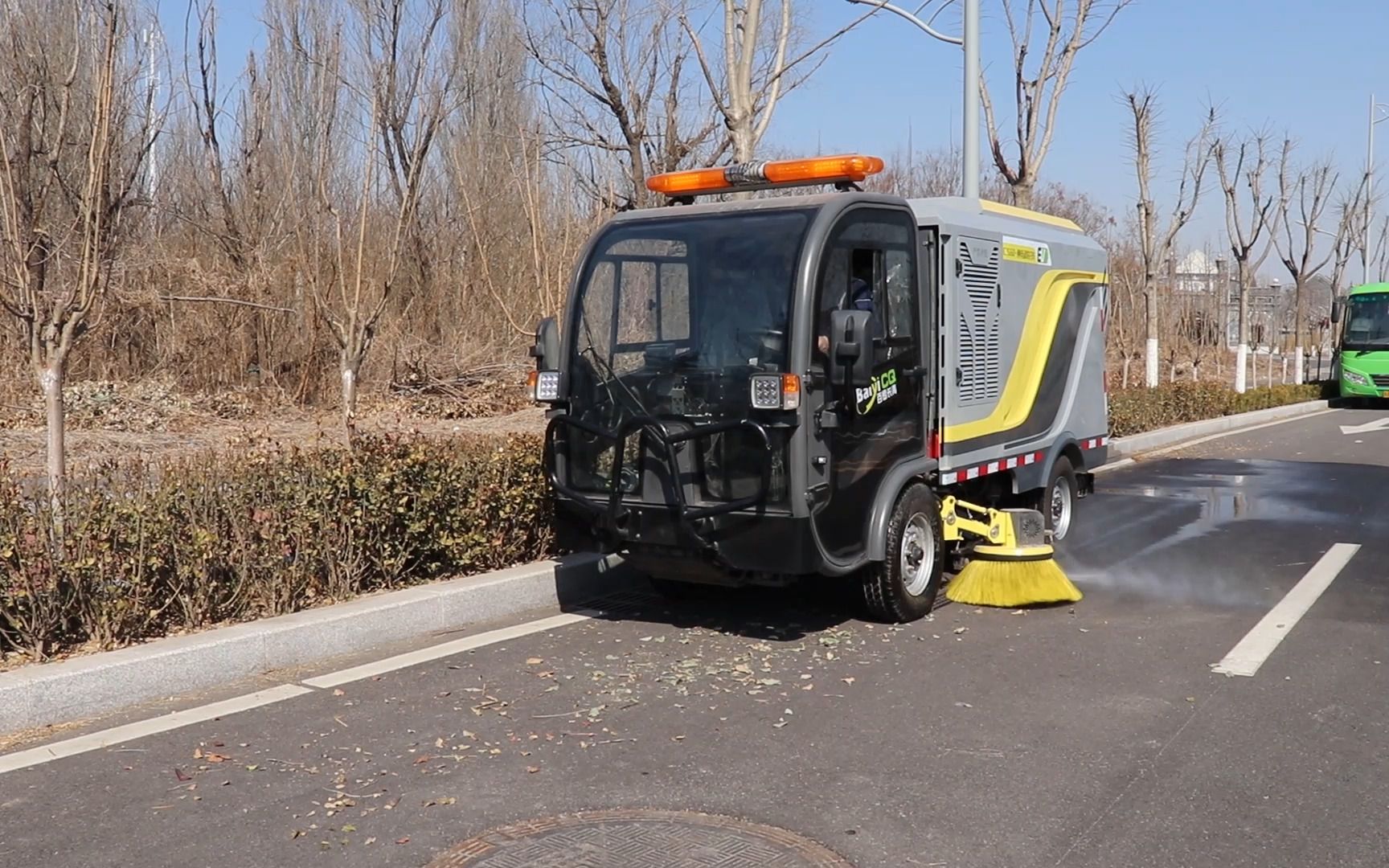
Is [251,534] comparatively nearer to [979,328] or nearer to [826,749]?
[826,749]

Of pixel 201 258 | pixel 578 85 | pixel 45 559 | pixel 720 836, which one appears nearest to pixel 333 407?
pixel 201 258

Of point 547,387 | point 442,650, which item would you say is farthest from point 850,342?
point 442,650

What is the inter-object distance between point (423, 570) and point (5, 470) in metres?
2.30

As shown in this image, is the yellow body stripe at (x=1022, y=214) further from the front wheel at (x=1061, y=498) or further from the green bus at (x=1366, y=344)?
the green bus at (x=1366, y=344)

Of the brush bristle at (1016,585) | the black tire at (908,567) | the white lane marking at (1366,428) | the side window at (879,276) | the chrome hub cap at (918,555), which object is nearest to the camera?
the side window at (879,276)

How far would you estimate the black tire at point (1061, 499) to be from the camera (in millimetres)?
9930

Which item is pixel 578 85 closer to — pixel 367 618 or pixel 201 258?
pixel 201 258

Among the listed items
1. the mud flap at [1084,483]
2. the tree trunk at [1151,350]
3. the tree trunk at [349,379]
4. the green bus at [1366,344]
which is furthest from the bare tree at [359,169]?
the green bus at [1366,344]

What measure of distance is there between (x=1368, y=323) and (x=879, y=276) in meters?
25.7

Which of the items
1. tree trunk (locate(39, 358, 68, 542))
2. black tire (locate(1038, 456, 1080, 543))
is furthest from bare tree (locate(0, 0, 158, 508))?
black tire (locate(1038, 456, 1080, 543))

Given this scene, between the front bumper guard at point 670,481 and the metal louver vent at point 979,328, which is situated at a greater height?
the metal louver vent at point 979,328

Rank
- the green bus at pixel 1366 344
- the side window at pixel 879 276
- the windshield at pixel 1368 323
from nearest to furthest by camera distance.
A: 1. the side window at pixel 879 276
2. the green bus at pixel 1366 344
3. the windshield at pixel 1368 323

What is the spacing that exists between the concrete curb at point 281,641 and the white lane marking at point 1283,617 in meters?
3.68

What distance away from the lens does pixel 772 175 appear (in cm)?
745
